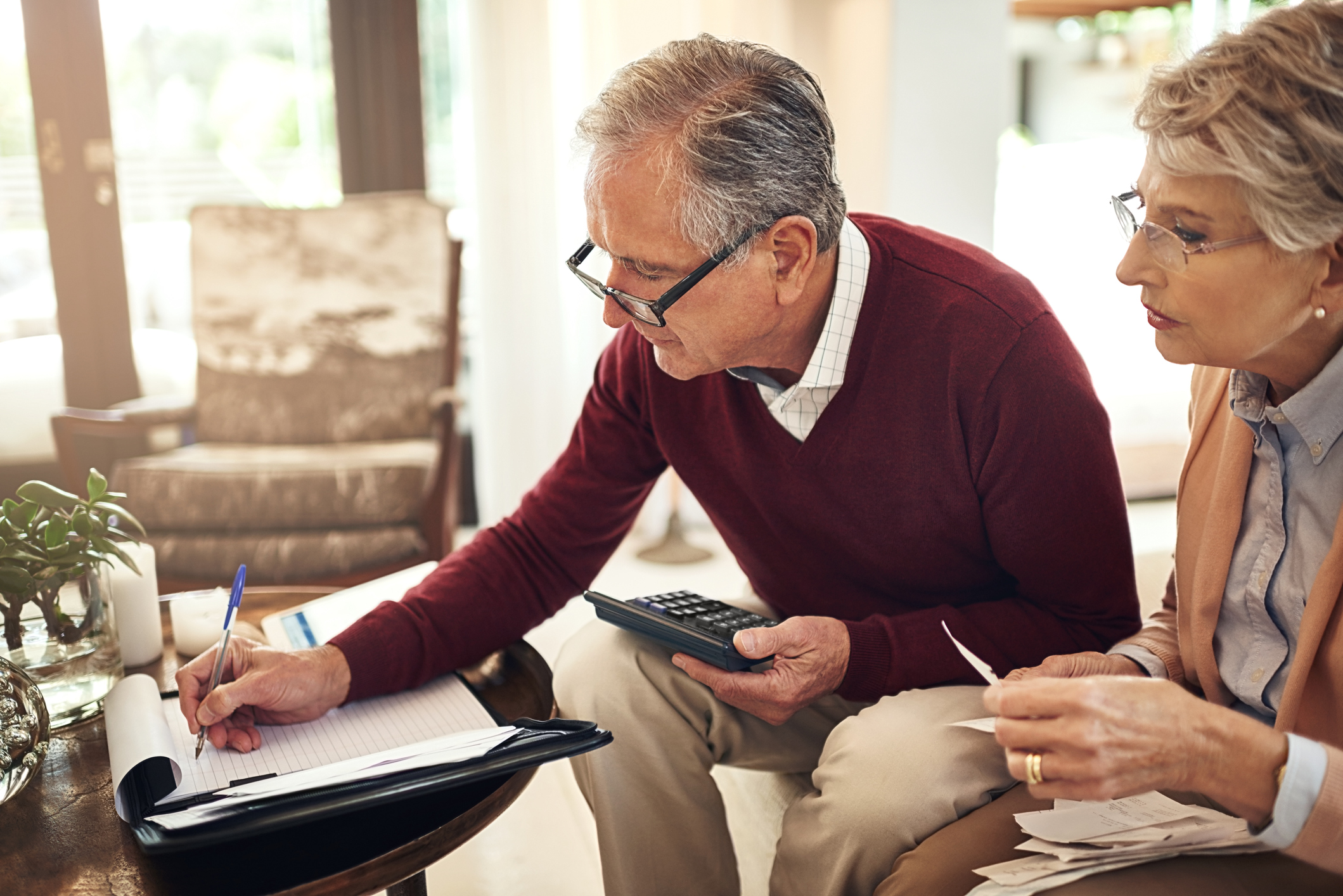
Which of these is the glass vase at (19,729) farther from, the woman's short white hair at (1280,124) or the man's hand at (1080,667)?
the woman's short white hair at (1280,124)

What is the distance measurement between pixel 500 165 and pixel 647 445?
2.01m

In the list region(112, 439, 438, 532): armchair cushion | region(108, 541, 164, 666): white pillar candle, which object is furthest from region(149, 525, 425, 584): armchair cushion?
region(108, 541, 164, 666): white pillar candle

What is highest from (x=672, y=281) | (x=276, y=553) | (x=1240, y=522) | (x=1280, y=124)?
(x=1280, y=124)

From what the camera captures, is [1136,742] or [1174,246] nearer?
[1136,742]

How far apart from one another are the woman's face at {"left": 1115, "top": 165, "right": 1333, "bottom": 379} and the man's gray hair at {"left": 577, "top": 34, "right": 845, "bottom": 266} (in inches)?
13.6

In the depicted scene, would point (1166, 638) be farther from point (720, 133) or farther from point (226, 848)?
point (226, 848)

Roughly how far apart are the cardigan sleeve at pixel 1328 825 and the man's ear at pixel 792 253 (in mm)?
653

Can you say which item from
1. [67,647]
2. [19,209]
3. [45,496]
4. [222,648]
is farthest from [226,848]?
[19,209]

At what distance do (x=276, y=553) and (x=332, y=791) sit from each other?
155 cm

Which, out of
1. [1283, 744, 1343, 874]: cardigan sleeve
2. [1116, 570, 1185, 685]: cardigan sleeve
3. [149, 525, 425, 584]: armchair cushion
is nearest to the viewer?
[1283, 744, 1343, 874]: cardigan sleeve

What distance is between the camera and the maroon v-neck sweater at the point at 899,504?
112 centimetres

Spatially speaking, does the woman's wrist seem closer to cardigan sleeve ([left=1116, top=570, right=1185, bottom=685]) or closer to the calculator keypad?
cardigan sleeve ([left=1116, top=570, right=1185, bottom=685])

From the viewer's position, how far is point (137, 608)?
1243mm

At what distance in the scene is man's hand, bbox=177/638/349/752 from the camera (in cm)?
100
